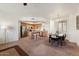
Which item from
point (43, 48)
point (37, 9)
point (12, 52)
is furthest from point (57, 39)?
point (12, 52)

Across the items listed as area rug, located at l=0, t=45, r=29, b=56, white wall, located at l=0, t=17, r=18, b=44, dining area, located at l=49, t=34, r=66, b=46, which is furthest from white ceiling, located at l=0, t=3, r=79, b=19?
area rug, located at l=0, t=45, r=29, b=56

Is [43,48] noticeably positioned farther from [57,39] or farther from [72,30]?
[72,30]

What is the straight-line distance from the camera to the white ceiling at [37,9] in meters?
2.22

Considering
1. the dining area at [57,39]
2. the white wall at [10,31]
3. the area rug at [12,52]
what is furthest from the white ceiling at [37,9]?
the area rug at [12,52]

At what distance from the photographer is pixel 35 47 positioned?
2.28m

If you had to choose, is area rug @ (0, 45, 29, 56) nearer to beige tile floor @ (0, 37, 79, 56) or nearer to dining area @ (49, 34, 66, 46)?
beige tile floor @ (0, 37, 79, 56)

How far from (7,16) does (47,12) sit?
0.79m

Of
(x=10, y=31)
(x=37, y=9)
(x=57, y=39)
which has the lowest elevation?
(x=57, y=39)

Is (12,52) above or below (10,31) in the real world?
below

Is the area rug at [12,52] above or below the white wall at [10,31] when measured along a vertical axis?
below

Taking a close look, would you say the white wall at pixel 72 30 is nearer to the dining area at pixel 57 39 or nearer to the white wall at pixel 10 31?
the dining area at pixel 57 39

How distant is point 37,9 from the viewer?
2285mm

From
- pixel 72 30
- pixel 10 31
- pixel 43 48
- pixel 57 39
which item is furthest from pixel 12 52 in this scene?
pixel 72 30

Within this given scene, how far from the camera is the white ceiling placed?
2.22m
